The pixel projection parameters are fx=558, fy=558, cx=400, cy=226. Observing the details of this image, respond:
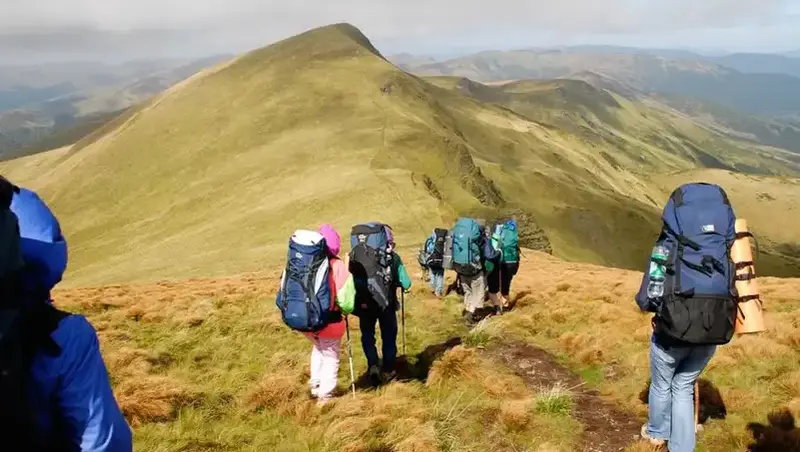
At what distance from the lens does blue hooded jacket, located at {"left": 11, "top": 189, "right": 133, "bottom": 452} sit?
2.69 m

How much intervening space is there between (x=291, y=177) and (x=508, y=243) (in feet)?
195

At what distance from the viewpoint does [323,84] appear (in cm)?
12838

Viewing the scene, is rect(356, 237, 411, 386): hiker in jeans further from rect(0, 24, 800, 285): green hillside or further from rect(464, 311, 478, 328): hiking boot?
rect(0, 24, 800, 285): green hillside

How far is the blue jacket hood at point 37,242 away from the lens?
2682 mm

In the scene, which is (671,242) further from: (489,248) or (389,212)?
(389,212)

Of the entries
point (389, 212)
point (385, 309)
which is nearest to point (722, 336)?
point (385, 309)

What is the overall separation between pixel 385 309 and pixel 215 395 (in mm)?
2984

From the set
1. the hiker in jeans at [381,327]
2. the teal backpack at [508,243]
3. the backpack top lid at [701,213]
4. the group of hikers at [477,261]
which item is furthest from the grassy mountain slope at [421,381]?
the backpack top lid at [701,213]

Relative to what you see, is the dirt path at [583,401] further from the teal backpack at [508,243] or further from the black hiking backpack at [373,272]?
the teal backpack at [508,243]

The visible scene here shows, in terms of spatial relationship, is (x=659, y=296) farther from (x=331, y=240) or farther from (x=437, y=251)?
(x=437, y=251)

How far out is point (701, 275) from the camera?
611cm

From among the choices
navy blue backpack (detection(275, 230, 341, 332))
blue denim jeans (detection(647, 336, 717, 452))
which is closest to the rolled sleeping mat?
blue denim jeans (detection(647, 336, 717, 452))

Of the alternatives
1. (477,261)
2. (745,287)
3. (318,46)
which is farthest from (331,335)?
(318,46)

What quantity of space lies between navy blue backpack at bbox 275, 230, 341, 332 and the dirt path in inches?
159
